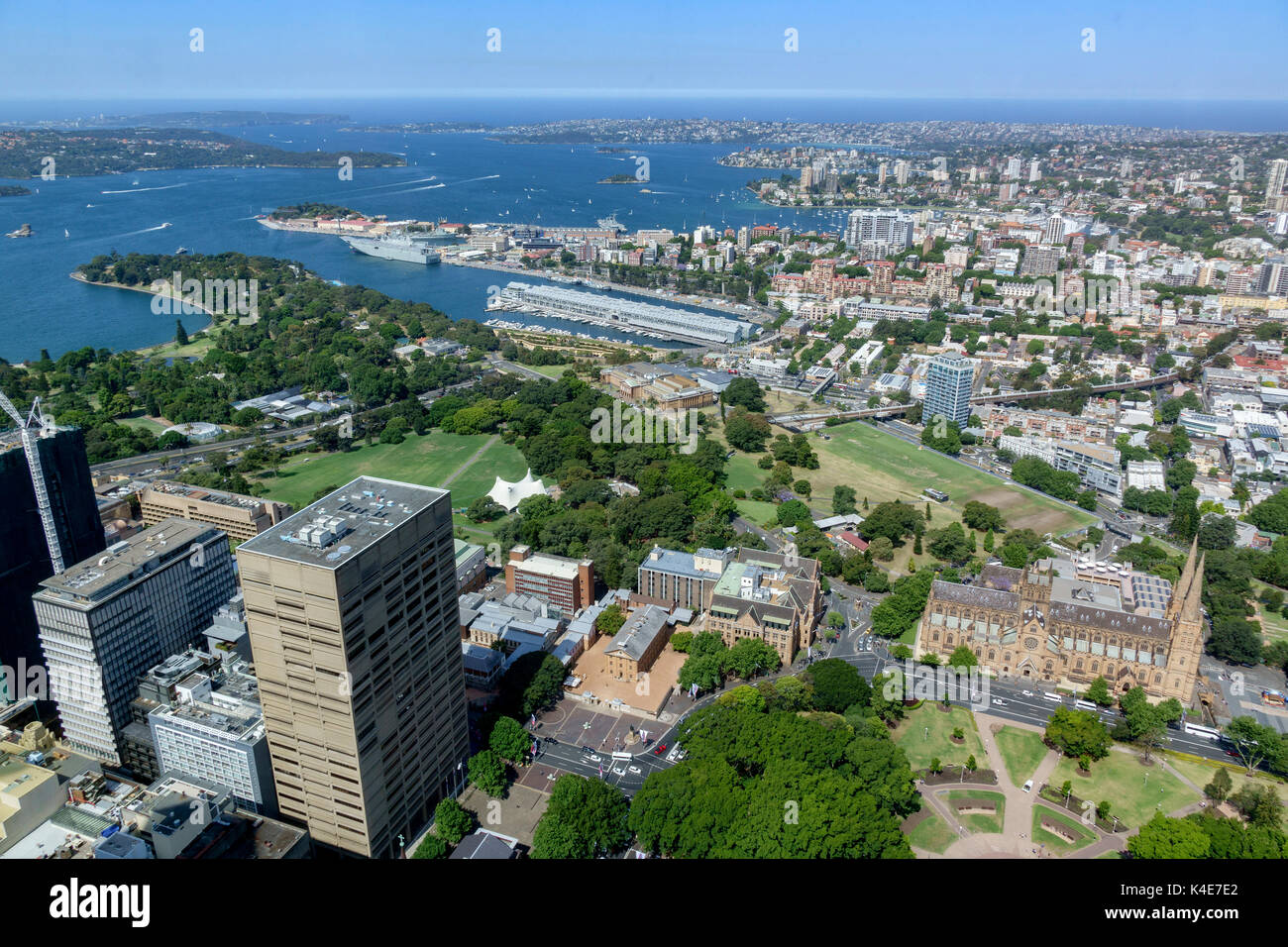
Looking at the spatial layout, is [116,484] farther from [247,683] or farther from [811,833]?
[811,833]

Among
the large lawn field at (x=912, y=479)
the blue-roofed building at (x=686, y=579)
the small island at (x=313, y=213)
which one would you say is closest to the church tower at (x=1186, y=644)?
the large lawn field at (x=912, y=479)

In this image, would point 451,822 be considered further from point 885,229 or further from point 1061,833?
point 885,229

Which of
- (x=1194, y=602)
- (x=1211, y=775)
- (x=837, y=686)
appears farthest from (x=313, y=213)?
(x=1211, y=775)

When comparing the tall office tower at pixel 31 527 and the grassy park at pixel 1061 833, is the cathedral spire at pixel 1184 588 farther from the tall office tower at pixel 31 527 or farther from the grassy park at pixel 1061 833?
the tall office tower at pixel 31 527

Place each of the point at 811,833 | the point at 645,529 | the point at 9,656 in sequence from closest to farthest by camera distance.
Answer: the point at 811,833 < the point at 9,656 < the point at 645,529

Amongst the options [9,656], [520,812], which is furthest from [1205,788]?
[9,656]

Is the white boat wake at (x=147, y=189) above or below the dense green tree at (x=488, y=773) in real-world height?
above
